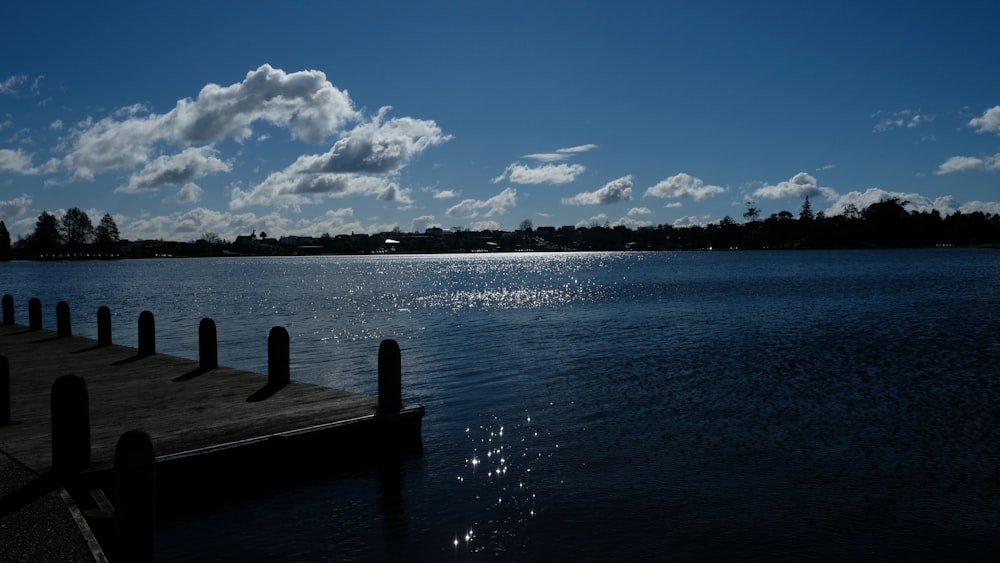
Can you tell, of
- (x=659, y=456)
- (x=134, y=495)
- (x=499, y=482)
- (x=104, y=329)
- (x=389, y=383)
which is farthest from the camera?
(x=104, y=329)

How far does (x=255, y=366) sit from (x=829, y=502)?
69.6 ft

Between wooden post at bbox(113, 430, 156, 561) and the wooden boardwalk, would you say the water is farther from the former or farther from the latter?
wooden post at bbox(113, 430, 156, 561)

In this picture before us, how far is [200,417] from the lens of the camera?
44.3 feet

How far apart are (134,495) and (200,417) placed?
20.2 feet

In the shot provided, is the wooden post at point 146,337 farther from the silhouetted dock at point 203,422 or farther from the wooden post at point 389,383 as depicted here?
the wooden post at point 389,383

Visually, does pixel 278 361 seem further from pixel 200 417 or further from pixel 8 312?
pixel 8 312

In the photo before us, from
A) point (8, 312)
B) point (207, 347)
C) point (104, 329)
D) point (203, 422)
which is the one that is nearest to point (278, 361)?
point (207, 347)

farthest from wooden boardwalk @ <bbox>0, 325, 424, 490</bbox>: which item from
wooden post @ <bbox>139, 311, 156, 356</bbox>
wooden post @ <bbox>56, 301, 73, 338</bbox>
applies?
wooden post @ <bbox>56, 301, 73, 338</bbox>

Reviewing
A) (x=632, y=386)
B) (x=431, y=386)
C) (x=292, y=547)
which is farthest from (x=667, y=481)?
(x=431, y=386)

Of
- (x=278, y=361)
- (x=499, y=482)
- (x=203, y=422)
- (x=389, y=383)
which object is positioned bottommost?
(x=499, y=482)

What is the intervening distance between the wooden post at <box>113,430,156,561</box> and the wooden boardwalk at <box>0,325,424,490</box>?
284cm

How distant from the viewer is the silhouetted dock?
1011cm

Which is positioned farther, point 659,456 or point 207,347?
point 207,347

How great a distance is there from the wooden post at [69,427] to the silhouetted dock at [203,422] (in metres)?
0.01
